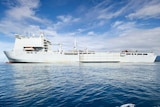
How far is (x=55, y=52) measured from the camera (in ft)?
229

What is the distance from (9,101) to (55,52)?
61200 mm

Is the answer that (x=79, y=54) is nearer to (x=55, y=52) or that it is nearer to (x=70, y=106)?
(x=55, y=52)

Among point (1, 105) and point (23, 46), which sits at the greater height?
point (23, 46)

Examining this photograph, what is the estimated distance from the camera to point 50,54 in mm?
67188

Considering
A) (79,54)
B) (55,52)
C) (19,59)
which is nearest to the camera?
(19,59)

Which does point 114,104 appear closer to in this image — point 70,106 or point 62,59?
point 70,106

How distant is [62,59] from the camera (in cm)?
6975

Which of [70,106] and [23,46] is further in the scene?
[23,46]

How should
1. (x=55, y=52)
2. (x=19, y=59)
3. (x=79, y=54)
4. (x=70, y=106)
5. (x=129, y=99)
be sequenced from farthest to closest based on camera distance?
(x=79, y=54)
(x=55, y=52)
(x=19, y=59)
(x=129, y=99)
(x=70, y=106)

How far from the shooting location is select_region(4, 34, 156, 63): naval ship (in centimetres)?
6557

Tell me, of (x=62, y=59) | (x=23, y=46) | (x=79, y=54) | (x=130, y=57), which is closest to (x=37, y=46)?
(x=23, y=46)

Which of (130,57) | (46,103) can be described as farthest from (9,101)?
(130,57)

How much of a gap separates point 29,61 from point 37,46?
8.31 metres

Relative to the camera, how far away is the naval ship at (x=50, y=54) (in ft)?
215
